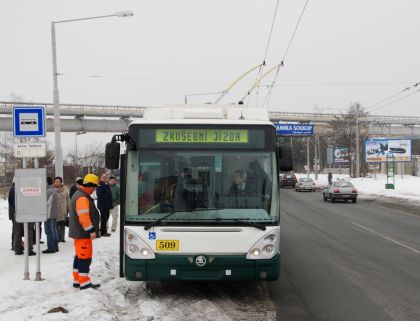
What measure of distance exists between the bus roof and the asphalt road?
267 cm

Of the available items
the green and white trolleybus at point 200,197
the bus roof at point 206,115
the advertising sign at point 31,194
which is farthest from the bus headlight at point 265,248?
the advertising sign at point 31,194

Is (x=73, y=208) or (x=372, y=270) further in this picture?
(x=372, y=270)

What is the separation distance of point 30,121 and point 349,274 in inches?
249

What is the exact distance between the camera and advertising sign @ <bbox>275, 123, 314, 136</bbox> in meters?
52.1

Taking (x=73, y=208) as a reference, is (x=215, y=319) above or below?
below

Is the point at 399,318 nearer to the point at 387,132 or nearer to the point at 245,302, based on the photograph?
the point at 245,302

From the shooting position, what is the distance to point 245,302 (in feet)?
24.4

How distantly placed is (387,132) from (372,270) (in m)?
60.9

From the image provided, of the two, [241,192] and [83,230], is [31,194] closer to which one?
[83,230]

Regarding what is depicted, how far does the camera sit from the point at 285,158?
768 centimetres

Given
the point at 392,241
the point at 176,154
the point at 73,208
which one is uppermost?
the point at 176,154

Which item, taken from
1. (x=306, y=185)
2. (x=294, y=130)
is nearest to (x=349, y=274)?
(x=306, y=185)

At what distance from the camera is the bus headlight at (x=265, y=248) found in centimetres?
720

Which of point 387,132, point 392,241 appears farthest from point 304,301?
point 387,132
